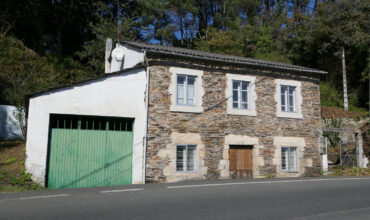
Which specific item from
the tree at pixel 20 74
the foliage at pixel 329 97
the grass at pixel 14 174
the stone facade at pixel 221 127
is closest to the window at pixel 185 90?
the stone facade at pixel 221 127

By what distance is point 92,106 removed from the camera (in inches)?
460

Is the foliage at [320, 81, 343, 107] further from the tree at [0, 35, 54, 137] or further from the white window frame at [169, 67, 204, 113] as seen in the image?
the tree at [0, 35, 54, 137]

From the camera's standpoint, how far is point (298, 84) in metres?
15.8

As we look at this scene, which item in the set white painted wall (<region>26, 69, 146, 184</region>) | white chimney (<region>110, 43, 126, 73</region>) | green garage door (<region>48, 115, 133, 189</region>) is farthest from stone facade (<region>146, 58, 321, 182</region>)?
white chimney (<region>110, 43, 126, 73</region>)

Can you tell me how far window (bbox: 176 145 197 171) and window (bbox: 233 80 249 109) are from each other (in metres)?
2.90

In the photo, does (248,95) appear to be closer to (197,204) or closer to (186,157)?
(186,157)

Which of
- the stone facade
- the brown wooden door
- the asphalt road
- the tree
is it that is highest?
the tree

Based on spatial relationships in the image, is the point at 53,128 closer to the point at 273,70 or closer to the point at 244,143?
the point at 244,143

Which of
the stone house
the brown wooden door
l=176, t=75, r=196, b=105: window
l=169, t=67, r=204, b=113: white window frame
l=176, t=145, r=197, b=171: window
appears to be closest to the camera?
the stone house

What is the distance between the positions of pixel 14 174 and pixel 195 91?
728 cm

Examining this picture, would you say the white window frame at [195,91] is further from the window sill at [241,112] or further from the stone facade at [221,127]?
the window sill at [241,112]

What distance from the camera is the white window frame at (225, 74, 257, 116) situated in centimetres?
1420

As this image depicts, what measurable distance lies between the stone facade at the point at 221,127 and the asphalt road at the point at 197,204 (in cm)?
351

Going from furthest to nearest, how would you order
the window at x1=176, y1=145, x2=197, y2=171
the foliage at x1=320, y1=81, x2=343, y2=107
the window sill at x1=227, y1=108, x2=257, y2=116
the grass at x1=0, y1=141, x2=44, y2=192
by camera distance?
the foliage at x1=320, y1=81, x2=343, y2=107
the window sill at x1=227, y1=108, x2=257, y2=116
the window at x1=176, y1=145, x2=197, y2=171
the grass at x1=0, y1=141, x2=44, y2=192
